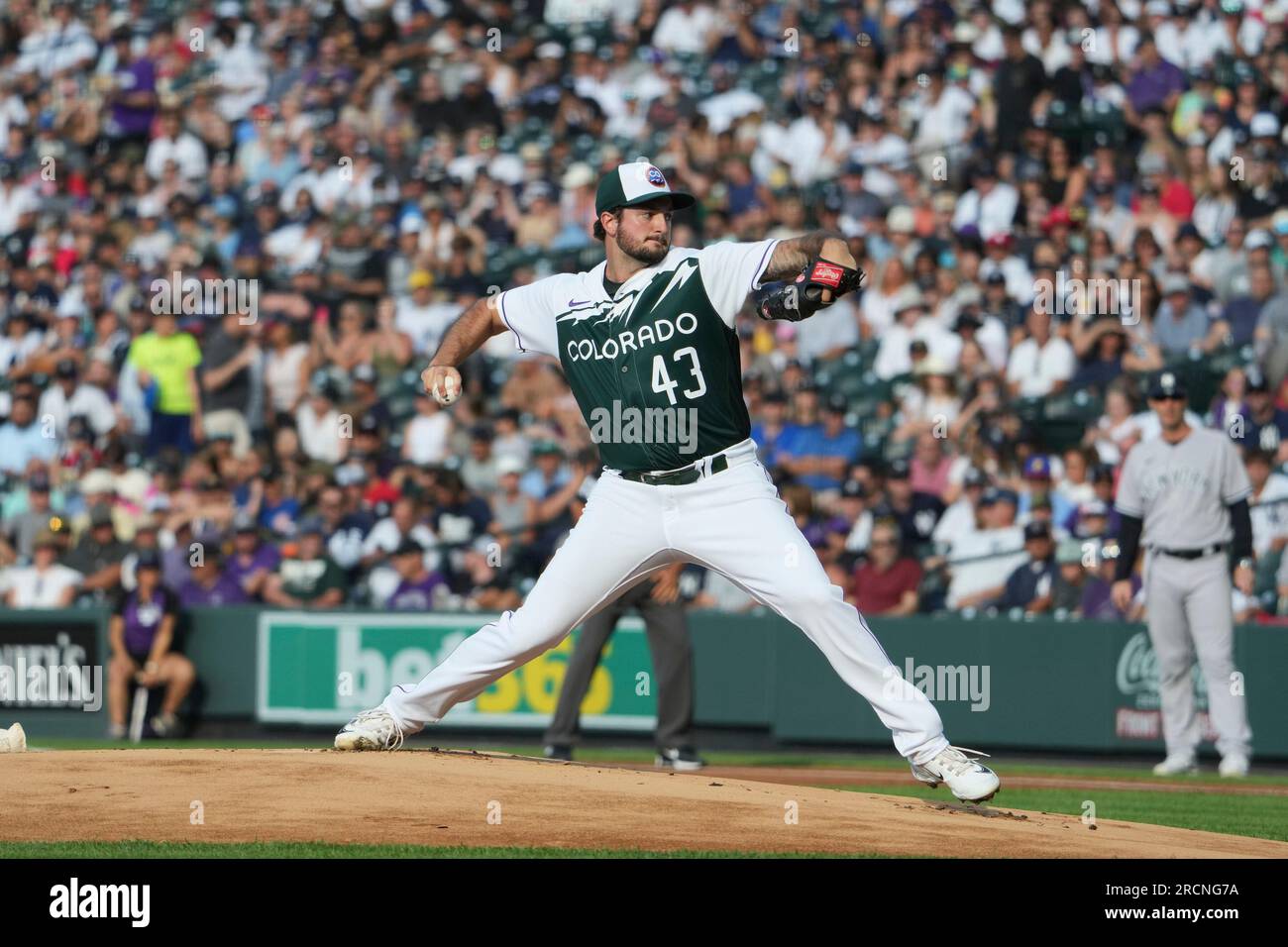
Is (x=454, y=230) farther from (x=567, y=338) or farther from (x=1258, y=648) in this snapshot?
(x=567, y=338)

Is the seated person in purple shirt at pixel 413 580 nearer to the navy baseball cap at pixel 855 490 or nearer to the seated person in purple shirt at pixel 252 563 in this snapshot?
the seated person in purple shirt at pixel 252 563

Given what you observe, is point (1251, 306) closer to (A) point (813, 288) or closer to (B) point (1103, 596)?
(B) point (1103, 596)

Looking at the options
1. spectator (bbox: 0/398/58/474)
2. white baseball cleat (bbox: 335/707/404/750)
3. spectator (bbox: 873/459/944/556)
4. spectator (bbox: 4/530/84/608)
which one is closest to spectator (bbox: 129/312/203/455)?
spectator (bbox: 0/398/58/474)

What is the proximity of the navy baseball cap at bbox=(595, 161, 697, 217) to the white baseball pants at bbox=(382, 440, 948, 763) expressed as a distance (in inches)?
43.7

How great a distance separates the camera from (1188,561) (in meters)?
12.6

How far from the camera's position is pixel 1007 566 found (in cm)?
Answer: 1468

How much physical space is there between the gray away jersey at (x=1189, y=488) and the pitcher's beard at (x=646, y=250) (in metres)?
5.99

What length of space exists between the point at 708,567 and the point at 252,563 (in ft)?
33.5

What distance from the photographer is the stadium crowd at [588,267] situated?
1544 cm

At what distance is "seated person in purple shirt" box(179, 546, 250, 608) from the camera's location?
16891mm

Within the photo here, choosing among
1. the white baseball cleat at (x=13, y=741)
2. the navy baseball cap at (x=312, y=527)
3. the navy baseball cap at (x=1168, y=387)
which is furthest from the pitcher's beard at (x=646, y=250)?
the navy baseball cap at (x=312, y=527)

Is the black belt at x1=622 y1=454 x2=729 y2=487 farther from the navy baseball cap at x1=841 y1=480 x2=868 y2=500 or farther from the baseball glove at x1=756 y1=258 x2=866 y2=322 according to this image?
the navy baseball cap at x1=841 y1=480 x2=868 y2=500

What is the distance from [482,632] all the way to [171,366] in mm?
11740
